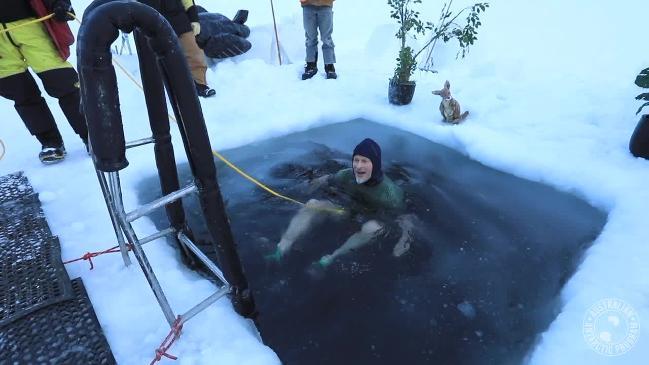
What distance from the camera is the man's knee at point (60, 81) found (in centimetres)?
361

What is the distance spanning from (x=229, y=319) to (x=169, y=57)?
1.49 m

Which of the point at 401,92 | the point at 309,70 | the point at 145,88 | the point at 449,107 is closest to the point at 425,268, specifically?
the point at 145,88

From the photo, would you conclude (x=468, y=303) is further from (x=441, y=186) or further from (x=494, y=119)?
(x=494, y=119)

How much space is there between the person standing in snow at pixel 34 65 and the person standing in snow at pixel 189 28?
1.42 m

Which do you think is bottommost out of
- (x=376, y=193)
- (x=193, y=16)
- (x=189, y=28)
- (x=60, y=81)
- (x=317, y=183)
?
(x=317, y=183)

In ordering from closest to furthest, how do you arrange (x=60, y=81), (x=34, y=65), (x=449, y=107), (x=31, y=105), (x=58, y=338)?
(x=58, y=338)
(x=34, y=65)
(x=60, y=81)
(x=31, y=105)
(x=449, y=107)

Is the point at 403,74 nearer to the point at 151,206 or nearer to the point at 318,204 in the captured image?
the point at 318,204

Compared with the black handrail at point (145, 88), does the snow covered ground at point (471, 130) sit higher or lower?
lower

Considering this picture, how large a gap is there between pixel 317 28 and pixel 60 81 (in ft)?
13.3

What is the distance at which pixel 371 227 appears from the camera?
10.8 feet

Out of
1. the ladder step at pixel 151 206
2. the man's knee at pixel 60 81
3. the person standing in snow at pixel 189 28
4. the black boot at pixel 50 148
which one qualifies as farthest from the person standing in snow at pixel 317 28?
the ladder step at pixel 151 206

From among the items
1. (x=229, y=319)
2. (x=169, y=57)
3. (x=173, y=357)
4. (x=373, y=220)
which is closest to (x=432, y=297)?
(x=373, y=220)

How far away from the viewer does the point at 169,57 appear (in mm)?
1513

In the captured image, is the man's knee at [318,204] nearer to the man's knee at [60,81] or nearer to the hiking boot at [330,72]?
the man's knee at [60,81]
